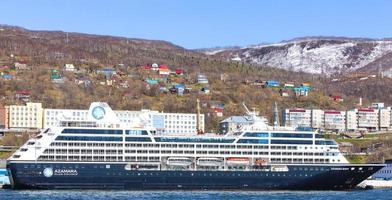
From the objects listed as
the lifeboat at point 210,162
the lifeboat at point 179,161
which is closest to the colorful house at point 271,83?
the lifeboat at point 210,162

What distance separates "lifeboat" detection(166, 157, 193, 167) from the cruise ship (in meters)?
0.07

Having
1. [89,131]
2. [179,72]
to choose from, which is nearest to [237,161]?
[89,131]

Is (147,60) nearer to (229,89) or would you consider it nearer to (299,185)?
(229,89)

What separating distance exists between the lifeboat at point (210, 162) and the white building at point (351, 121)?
67807 millimetres

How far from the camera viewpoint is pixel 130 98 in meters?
134

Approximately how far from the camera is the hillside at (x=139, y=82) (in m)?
132

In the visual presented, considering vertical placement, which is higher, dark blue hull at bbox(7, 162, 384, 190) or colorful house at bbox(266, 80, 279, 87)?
colorful house at bbox(266, 80, 279, 87)

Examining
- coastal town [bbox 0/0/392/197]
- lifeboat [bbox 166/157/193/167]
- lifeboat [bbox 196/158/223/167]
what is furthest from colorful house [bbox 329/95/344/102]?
lifeboat [bbox 166/157/193/167]

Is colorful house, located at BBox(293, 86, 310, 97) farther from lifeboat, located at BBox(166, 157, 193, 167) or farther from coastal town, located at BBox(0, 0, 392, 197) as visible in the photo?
lifeboat, located at BBox(166, 157, 193, 167)

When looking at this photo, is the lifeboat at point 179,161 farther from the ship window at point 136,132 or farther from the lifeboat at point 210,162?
the ship window at point 136,132

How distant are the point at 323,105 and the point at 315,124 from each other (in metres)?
15.0

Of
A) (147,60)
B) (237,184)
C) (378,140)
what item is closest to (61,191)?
(237,184)

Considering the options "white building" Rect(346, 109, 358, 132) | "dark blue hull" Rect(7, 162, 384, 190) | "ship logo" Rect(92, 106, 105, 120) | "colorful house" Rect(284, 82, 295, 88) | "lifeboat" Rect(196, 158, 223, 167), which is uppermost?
"colorful house" Rect(284, 82, 295, 88)

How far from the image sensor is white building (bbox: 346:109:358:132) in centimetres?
13502
